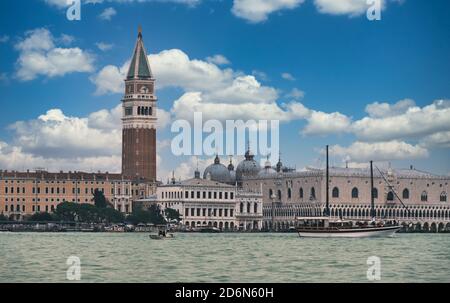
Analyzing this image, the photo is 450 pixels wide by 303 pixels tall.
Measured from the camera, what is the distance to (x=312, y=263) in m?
46.2

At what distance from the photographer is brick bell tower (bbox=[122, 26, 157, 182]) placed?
144 meters

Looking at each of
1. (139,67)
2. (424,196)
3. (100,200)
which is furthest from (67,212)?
(424,196)

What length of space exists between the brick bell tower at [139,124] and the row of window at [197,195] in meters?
7.70

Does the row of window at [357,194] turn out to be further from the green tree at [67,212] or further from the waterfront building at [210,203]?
the green tree at [67,212]

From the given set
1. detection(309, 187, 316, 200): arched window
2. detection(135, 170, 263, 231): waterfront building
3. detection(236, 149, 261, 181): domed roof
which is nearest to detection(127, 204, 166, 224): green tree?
detection(135, 170, 263, 231): waterfront building

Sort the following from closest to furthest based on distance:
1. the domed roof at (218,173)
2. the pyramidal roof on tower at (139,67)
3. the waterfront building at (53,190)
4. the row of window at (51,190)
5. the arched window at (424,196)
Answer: the waterfront building at (53,190)
the row of window at (51,190)
the pyramidal roof on tower at (139,67)
the arched window at (424,196)
the domed roof at (218,173)

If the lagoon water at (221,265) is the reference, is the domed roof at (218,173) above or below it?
above

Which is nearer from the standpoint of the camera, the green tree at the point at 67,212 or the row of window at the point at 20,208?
the green tree at the point at 67,212

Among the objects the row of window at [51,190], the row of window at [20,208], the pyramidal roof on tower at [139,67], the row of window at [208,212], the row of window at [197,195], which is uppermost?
the pyramidal roof on tower at [139,67]

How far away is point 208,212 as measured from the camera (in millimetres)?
138125

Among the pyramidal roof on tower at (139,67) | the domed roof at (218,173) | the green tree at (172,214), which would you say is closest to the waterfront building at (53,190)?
the green tree at (172,214)

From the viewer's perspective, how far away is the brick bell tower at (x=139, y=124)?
14362cm

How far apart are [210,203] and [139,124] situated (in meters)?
13.7
